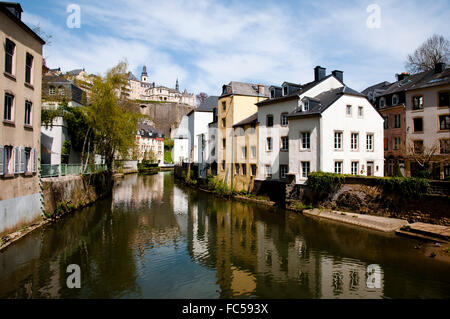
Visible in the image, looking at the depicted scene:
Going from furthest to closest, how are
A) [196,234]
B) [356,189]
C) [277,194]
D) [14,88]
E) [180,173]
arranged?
[180,173] < [277,194] < [356,189] < [196,234] < [14,88]

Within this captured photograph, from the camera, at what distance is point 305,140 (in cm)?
2416

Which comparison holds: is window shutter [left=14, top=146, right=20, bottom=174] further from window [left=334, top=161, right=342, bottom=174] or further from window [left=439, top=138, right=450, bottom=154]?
window [left=439, top=138, right=450, bottom=154]

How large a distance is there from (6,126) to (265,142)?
21799 millimetres

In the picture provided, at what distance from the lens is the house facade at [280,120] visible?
88.0 feet

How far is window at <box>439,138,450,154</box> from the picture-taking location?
82.1ft

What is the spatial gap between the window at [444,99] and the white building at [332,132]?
22.2 ft

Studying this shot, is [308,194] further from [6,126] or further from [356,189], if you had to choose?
[6,126]

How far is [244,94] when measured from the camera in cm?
3444

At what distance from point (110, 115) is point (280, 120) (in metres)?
16.5

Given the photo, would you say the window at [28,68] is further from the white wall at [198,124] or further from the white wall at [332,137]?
the white wall at [198,124]

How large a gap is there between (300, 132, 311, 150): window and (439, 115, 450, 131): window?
43.7ft

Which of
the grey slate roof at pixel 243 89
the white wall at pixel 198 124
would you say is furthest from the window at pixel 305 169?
the white wall at pixel 198 124

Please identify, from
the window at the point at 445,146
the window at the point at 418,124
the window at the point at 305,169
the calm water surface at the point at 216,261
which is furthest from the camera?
the window at the point at 418,124

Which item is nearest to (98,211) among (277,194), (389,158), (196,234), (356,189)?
(196,234)
